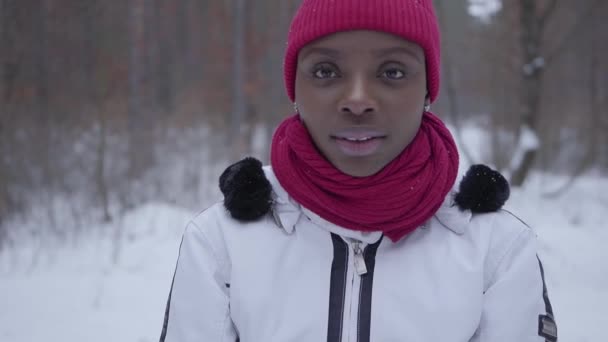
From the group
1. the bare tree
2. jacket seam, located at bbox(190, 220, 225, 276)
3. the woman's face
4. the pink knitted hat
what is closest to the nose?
the woman's face

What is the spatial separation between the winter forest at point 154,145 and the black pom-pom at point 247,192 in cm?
160

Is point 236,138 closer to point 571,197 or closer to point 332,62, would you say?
A: point 571,197

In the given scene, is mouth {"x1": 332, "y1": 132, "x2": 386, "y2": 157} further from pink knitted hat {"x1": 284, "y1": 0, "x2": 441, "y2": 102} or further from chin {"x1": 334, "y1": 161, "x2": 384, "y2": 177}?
pink knitted hat {"x1": 284, "y1": 0, "x2": 441, "y2": 102}

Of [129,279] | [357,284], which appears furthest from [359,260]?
[129,279]

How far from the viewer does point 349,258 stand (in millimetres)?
1226

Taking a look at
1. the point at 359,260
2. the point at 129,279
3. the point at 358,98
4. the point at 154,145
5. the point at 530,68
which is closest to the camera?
the point at 358,98

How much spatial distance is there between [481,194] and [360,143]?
1.21 feet

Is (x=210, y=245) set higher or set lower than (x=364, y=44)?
lower

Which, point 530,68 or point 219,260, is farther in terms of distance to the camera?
point 530,68

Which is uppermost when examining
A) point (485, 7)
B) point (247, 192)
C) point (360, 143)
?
point (485, 7)

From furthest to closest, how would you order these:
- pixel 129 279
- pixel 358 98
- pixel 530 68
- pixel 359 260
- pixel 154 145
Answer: pixel 154 145 → pixel 530 68 → pixel 129 279 → pixel 359 260 → pixel 358 98

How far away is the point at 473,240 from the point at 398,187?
0.24 meters

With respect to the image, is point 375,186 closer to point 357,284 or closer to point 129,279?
point 357,284

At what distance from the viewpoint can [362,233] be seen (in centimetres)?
123
